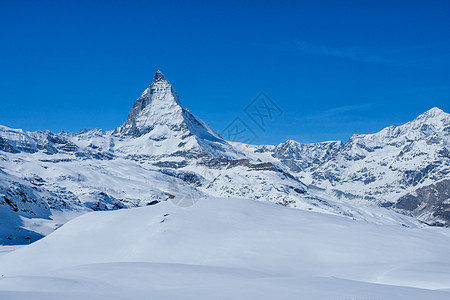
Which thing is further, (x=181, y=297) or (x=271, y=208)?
(x=271, y=208)

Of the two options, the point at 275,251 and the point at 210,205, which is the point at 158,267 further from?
the point at 210,205

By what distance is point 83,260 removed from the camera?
90.9 feet

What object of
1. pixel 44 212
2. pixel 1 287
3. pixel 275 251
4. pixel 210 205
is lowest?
pixel 1 287

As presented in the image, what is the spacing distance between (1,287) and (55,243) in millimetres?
18211

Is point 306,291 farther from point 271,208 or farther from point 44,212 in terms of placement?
point 44,212

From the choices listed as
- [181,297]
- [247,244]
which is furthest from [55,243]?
[181,297]

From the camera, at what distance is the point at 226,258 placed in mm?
24703

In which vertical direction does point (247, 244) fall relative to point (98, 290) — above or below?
above

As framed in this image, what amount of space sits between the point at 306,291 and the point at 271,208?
21337 mm

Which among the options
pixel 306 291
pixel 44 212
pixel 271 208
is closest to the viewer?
pixel 306 291

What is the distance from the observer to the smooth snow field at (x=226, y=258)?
14.4 metres

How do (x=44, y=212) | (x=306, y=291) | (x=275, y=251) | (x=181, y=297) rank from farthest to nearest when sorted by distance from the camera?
(x=44, y=212), (x=275, y=251), (x=306, y=291), (x=181, y=297)

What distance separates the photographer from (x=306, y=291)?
46.7ft

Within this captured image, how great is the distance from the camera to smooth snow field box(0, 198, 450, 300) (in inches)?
567
